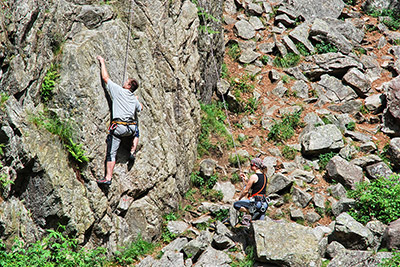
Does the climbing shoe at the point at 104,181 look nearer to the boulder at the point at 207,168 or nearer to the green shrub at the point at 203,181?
the green shrub at the point at 203,181

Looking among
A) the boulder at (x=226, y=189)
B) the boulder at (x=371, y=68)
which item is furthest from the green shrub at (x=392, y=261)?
the boulder at (x=371, y=68)

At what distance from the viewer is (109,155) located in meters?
9.16

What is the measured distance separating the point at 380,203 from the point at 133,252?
23.0 ft

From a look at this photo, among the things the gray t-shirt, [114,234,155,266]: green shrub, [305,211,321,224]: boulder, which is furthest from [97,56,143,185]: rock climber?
[305,211,321,224]: boulder

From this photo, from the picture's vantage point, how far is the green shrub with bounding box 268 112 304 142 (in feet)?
50.0

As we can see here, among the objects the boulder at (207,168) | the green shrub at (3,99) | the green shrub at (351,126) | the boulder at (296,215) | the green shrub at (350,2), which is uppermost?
the green shrub at (3,99)

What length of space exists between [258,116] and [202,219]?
6414 mm

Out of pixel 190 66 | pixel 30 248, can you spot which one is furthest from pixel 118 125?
pixel 190 66

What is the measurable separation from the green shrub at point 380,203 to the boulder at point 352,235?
3.51 ft

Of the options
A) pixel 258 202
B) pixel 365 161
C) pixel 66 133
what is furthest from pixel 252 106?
pixel 66 133

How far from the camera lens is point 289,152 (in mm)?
14609

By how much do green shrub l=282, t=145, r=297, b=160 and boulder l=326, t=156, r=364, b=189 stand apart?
132 cm

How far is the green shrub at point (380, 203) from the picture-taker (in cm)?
1084

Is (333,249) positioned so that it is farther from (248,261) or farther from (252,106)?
(252,106)
